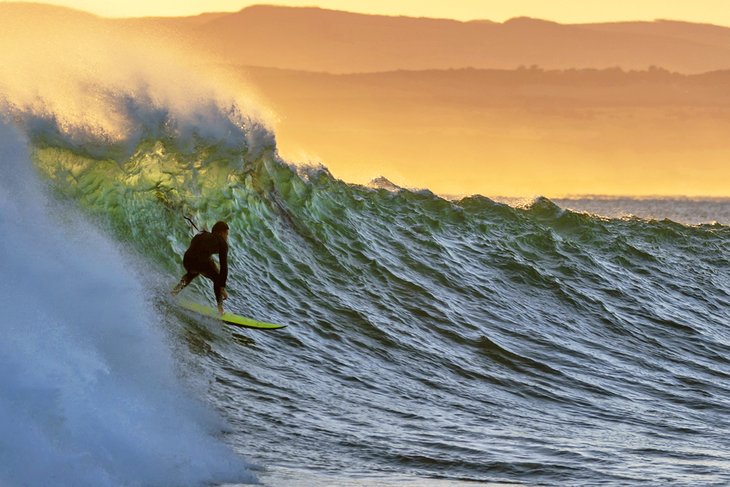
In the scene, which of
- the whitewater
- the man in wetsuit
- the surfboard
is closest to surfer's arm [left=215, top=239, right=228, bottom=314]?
the man in wetsuit

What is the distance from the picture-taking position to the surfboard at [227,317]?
1330 cm

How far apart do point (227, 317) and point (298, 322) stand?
1.79m

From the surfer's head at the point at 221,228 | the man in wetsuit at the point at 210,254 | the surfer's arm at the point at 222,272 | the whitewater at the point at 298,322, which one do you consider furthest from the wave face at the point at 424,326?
the surfer's head at the point at 221,228

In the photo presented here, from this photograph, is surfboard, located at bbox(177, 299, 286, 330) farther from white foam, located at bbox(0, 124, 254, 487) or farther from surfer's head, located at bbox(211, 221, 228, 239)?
white foam, located at bbox(0, 124, 254, 487)

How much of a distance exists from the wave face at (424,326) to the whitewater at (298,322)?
47 millimetres

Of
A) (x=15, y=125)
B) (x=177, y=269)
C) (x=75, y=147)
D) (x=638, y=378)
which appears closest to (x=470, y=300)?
(x=638, y=378)

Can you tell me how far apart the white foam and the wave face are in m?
0.53

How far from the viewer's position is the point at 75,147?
602 inches

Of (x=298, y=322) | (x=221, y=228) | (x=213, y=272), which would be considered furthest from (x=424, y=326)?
(x=221, y=228)

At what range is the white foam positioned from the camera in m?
7.55

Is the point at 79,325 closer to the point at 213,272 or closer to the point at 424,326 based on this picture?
the point at 213,272

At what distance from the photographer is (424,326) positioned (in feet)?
52.6

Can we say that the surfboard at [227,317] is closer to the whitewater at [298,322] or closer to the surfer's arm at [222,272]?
the whitewater at [298,322]

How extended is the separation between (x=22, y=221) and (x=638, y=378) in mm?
8009
